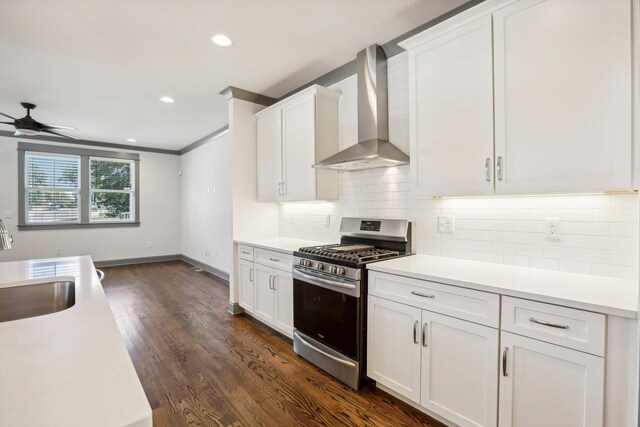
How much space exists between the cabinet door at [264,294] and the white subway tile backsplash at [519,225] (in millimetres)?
1107

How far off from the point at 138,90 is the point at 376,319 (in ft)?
12.3

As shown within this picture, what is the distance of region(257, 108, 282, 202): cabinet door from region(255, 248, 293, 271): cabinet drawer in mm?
658

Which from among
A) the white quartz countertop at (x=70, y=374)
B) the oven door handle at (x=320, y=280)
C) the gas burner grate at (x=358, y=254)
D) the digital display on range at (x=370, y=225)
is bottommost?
the oven door handle at (x=320, y=280)

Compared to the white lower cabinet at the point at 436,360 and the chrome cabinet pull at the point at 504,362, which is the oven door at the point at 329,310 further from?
the chrome cabinet pull at the point at 504,362

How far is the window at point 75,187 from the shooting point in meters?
5.89

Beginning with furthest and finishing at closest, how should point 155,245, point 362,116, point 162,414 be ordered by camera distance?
point 155,245 < point 362,116 < point 162,414

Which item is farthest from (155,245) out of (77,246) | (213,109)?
(213,109)

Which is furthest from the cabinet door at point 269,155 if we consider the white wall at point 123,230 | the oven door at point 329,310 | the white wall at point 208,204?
the white wall at point 123,230

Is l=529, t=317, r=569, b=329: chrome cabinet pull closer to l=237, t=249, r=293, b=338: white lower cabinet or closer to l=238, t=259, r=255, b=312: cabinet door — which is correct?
l=237, t=249, r=293, b=338: white lower cabinet

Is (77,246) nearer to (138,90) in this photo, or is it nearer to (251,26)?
(138,90)

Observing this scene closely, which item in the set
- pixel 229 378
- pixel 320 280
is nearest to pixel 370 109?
pixel 320 280

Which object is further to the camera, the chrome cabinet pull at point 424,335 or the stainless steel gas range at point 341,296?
the stainless steel gas range at point 341,296

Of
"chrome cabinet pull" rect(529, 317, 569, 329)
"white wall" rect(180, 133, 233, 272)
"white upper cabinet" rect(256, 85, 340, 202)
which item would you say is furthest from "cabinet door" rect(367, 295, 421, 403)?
"white wall" rect(180, 133, 233, 272)

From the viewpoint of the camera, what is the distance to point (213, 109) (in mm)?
4500
